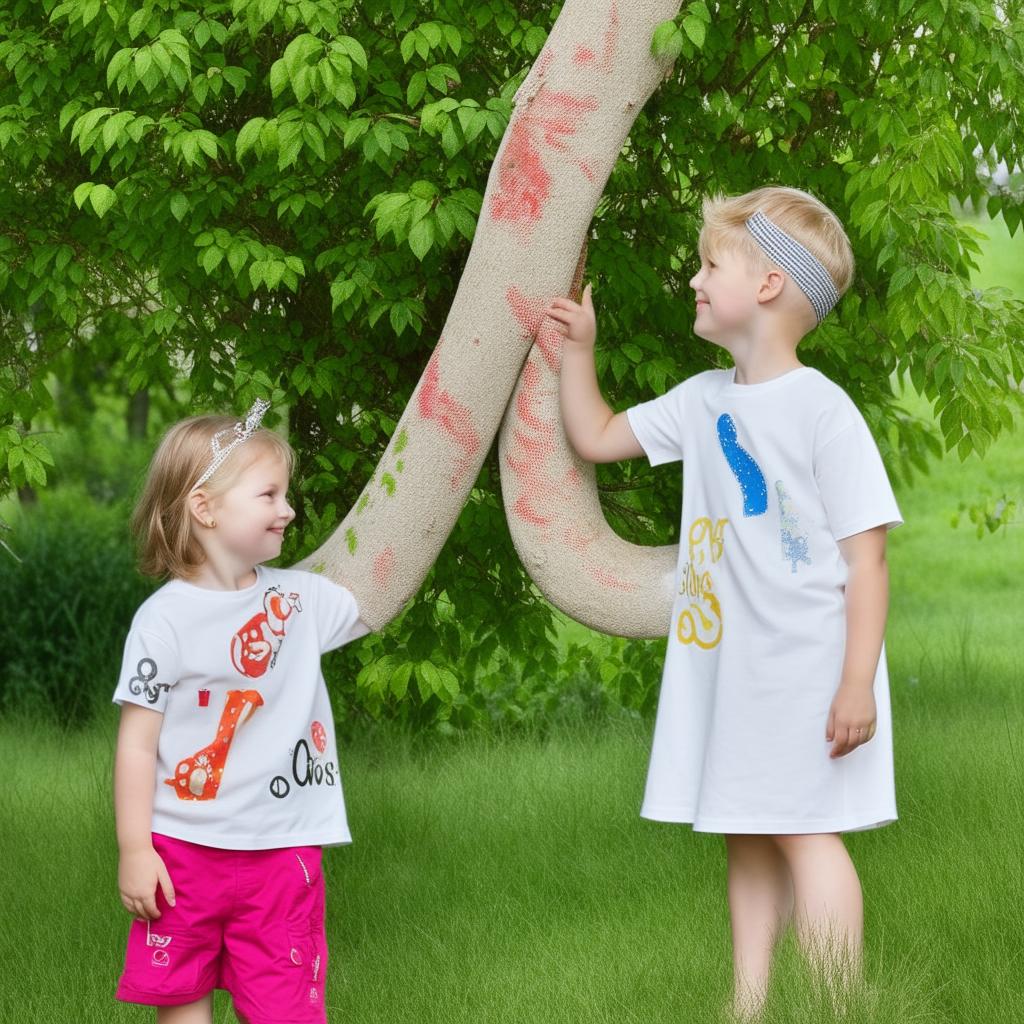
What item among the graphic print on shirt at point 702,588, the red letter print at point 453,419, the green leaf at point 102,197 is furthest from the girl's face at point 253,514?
the green leaf at point 102,197

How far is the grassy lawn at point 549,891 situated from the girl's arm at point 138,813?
1006 mm

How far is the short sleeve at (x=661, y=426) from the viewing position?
9.50 ft

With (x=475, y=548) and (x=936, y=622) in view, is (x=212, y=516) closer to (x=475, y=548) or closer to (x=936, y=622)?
(x=475, y=548)

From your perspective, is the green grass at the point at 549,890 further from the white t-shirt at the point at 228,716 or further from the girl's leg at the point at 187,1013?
the white t-shirt at the point at 228,716

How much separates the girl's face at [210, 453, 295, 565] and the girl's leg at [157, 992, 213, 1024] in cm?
82

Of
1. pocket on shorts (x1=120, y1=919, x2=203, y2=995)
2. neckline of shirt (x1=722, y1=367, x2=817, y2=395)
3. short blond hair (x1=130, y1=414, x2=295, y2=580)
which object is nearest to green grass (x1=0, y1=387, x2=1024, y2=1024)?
pocket on shorts (x1=120, y1=919, x2=203, y2=995)

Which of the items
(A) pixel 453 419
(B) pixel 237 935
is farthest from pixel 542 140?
(B) pixel 237 935

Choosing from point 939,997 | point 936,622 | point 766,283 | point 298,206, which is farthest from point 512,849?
point 936,622

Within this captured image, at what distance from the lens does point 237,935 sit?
2605 millimetres

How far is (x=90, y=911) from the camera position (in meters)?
4.14

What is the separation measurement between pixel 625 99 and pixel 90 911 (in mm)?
2694

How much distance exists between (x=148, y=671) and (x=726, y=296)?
1258 mm

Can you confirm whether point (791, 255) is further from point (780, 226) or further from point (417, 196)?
point (417, 196)

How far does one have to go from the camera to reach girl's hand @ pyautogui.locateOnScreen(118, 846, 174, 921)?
98.0 inches
